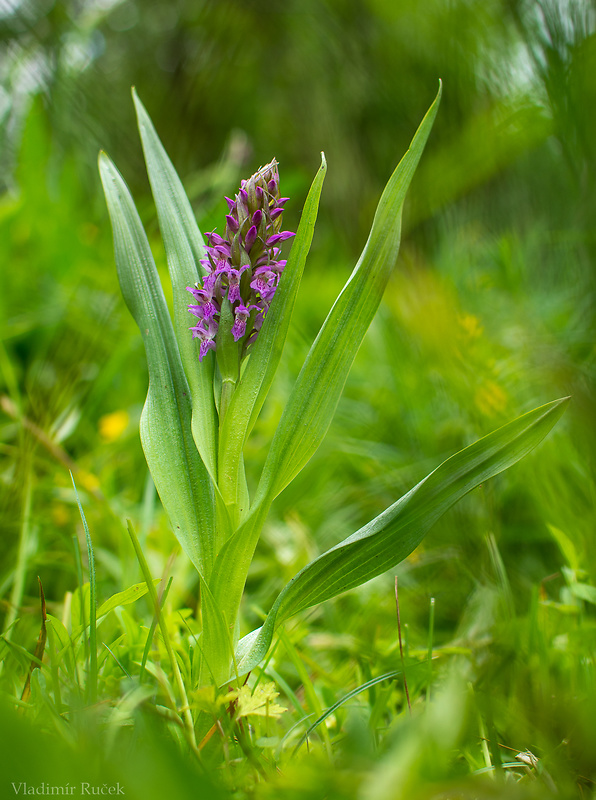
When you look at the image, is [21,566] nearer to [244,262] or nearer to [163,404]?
[163,404]

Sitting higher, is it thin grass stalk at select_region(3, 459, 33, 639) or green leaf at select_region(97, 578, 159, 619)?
thin grass stalk at select_region(3, 459, 33, 639)

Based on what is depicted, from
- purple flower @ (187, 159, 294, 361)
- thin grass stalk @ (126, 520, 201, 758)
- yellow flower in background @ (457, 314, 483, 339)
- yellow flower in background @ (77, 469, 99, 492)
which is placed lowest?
thin grass stalk @ (126, 520, 201, 758)

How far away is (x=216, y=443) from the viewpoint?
25.1 inches

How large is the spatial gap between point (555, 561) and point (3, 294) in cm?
160

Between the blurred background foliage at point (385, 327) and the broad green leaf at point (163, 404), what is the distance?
15 centimetres

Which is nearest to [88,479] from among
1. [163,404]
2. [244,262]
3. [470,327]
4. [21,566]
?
[21,566]

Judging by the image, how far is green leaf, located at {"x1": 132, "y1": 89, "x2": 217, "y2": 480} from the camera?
2.06ft

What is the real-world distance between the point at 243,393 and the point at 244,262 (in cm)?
15

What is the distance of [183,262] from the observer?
2.24 ft

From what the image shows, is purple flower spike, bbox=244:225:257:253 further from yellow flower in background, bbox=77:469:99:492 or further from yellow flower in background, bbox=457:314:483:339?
yellow flower in background, bbox=77:469:99:492

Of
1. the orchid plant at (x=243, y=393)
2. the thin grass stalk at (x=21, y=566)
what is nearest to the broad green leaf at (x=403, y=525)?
the orchid plant at (x=243, y=393)

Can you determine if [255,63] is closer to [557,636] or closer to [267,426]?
[267,426]

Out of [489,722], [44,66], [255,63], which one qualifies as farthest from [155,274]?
[255,63]

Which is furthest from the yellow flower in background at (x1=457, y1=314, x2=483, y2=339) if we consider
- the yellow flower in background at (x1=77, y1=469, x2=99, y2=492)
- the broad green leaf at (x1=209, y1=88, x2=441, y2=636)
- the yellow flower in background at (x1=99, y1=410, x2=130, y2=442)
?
the yellow flower in background at (x1=99, y1=410, x2=130, y2=442)
